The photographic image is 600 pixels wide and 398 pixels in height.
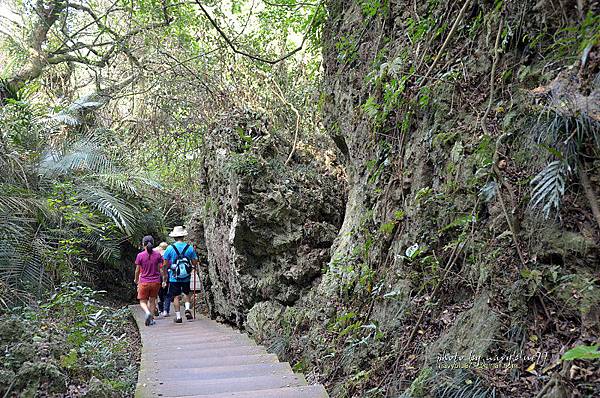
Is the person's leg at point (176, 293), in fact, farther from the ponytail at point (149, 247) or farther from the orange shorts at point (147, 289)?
the ponytail at point (149, 247)

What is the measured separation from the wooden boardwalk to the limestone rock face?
926 millimetres

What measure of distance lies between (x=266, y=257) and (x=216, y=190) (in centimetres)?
183

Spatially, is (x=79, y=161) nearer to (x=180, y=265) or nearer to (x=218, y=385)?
(x=180, y=265)

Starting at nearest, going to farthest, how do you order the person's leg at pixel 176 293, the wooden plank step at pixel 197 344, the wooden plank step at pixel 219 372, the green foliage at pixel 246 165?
the wooden plank step at pixel 219 372 → the wooden plank step at pixel 197 344 → the green foliage at pixel 246 165 → the person's leg at pixel 176 293

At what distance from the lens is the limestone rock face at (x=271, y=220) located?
689 cm

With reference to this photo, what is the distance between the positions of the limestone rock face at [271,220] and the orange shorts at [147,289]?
140cm

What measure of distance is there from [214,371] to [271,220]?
2.89 meters

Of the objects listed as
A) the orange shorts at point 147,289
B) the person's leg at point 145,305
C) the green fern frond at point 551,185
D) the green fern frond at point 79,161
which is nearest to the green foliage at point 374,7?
the green fern frond at point 551,185

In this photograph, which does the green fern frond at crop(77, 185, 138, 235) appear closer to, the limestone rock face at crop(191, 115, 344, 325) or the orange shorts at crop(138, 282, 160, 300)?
the orange shorts at crop(138, 282, 160, 300)

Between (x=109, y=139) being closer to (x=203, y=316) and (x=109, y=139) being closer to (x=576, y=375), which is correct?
(x=203, y=316)

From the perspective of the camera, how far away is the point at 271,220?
7027 millimetres

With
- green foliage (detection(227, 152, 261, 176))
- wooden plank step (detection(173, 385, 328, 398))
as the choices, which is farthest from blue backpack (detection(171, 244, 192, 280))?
wooden plank step (detection(173, 385, 328, 398))

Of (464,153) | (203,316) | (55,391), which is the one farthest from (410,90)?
(203,316)

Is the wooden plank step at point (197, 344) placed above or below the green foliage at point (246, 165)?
below
